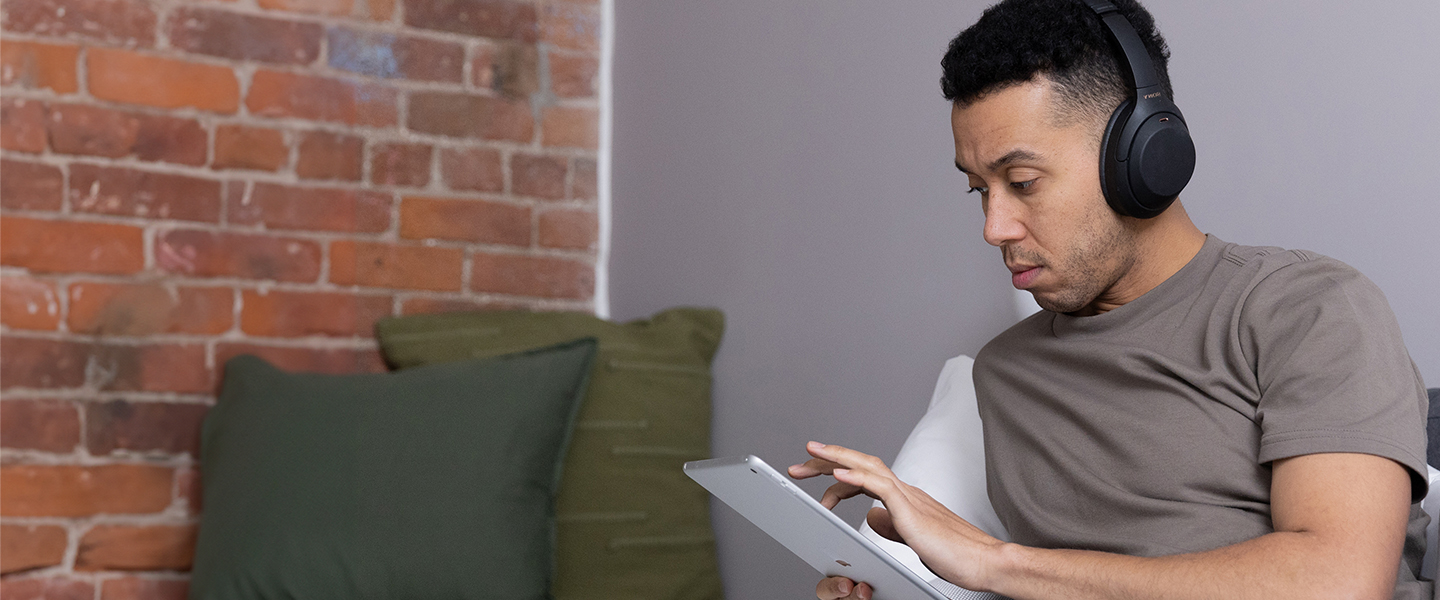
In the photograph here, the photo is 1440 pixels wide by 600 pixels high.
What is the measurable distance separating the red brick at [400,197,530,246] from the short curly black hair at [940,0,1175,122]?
4.22ft

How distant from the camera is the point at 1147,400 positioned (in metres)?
0.92

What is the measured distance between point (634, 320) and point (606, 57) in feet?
1.84

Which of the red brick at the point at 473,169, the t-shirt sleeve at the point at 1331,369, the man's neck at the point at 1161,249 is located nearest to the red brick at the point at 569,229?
the red brick at the point at 473,169

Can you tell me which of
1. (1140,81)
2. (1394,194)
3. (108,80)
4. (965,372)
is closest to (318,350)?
(108,80)

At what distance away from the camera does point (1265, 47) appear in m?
1.08

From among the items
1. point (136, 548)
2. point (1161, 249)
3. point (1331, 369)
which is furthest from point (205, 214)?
point (1331, 369)

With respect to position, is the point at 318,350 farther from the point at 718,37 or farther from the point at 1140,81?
the point at 1140,81

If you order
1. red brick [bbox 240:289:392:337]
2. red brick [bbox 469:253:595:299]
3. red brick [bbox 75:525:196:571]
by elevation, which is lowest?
red brick [bbox 75:525:196:571]

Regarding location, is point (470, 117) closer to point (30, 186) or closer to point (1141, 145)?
point (30, 186)

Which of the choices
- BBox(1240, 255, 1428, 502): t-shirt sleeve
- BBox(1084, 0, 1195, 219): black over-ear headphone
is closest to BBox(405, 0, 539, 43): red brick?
BBox(1084, 0, 1195, 219): black over-ear headphone

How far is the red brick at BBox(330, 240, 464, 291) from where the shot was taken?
6.39ft

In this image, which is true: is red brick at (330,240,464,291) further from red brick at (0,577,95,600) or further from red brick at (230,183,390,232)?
red brick at (0,577,95,600)

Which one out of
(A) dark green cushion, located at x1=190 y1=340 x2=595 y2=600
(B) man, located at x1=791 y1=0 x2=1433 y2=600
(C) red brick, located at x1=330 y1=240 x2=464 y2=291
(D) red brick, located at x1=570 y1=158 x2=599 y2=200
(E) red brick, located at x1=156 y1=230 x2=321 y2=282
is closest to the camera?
(B) man, located at x1=791 y1=0 x2=1433 y2=600

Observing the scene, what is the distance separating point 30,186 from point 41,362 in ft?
0.92
